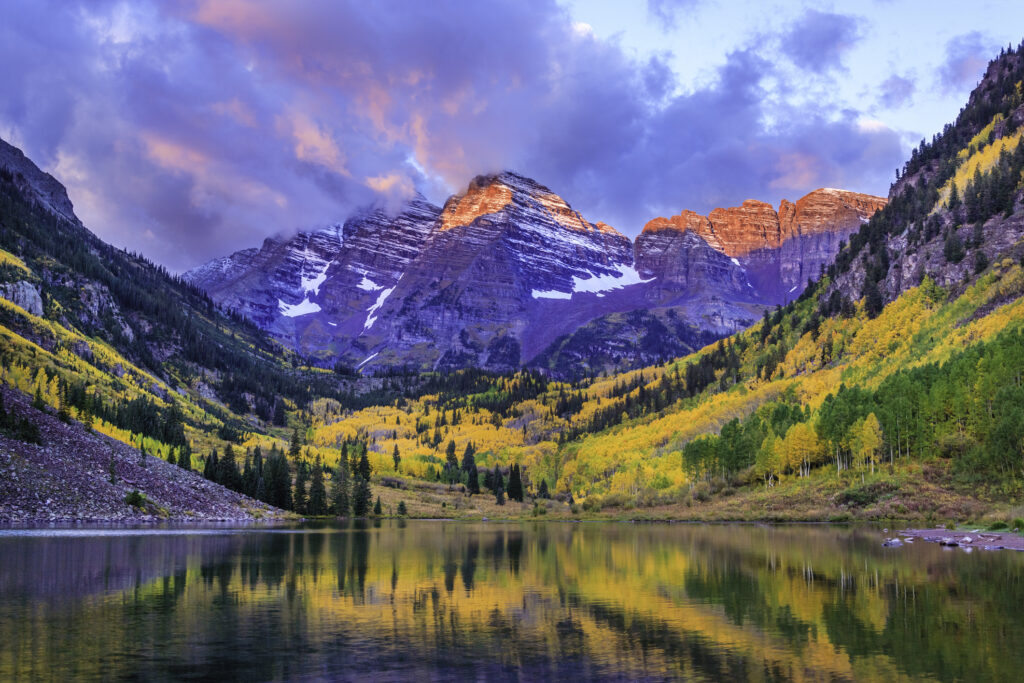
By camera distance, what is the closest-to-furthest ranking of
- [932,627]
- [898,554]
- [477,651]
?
[477,651], [932,627], [898,554]

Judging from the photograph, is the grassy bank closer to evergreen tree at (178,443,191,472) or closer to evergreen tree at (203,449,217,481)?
evergreen tree at (203,449,217,481)

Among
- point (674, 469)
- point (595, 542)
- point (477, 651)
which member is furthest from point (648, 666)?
point (674, 469)

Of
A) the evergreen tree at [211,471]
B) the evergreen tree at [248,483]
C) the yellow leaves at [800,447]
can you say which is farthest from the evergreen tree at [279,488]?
the yellow leaves at [800,447]

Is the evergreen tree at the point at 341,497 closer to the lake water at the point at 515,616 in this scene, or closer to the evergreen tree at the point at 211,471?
the evergreen tree at the point at 211,471

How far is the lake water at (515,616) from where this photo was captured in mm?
26531

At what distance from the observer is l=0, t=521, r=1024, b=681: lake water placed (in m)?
26.5

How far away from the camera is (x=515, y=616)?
37594 mm

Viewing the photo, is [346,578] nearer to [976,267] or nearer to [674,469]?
[674,469]

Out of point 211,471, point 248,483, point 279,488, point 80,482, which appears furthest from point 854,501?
point 211,471

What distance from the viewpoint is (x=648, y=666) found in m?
26.7

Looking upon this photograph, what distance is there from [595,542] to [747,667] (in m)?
65.7

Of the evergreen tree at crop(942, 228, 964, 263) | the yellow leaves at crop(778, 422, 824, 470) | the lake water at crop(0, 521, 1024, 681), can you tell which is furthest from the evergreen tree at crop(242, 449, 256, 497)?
the evergreen tree at crop(942, 228, 964, 263)

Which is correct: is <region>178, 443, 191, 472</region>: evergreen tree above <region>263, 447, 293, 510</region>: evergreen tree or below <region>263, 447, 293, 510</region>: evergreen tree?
above

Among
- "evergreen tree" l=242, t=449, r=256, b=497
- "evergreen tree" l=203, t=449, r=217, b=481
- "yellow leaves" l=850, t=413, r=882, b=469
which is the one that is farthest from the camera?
"evergreen tree" l=242, t=449, r=256, b=497
